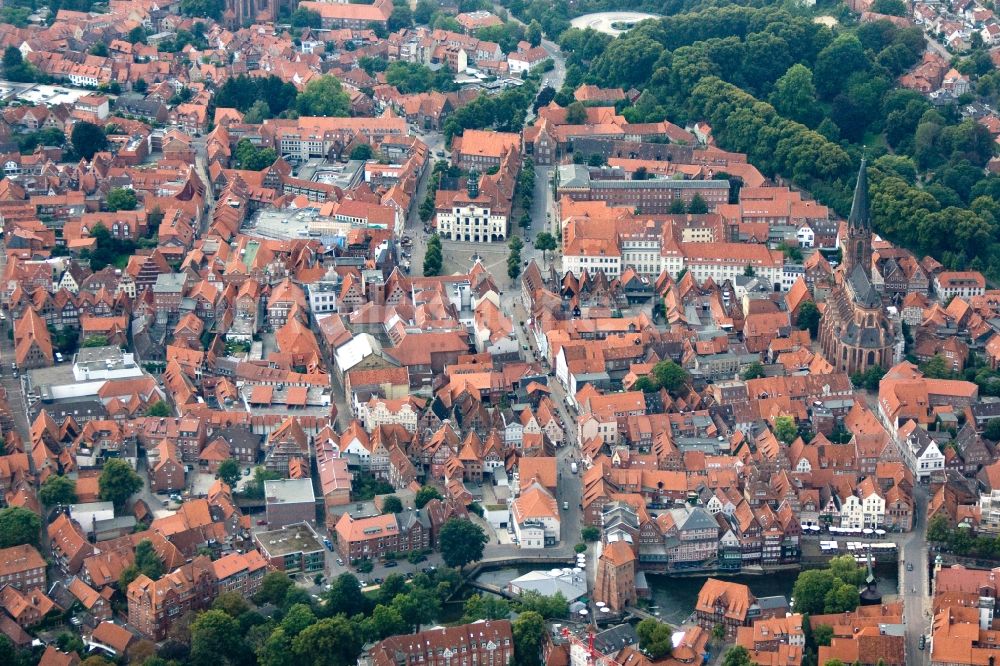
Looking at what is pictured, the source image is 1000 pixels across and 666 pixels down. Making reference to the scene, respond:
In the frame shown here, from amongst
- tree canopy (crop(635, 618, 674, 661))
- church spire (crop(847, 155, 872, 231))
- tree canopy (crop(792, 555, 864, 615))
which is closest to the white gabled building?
tree canopy (crop(635, 618, 674, 661))

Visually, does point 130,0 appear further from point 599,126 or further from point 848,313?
point 848,313

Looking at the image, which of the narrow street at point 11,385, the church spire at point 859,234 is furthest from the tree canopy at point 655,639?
the church spire at point 859,234

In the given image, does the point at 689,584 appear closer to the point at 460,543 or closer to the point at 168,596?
the point at 460,543

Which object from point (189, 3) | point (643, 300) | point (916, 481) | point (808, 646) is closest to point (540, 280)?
point (643, 300)

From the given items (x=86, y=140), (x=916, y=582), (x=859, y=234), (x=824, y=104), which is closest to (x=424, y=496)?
(x=916, y=582)

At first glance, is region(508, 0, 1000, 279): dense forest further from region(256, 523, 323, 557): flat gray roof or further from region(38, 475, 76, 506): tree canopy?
region(38, 475, 76, 506): tree canopy

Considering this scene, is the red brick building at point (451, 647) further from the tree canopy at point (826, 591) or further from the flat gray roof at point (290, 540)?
the tree canopy at point (826, 591)
